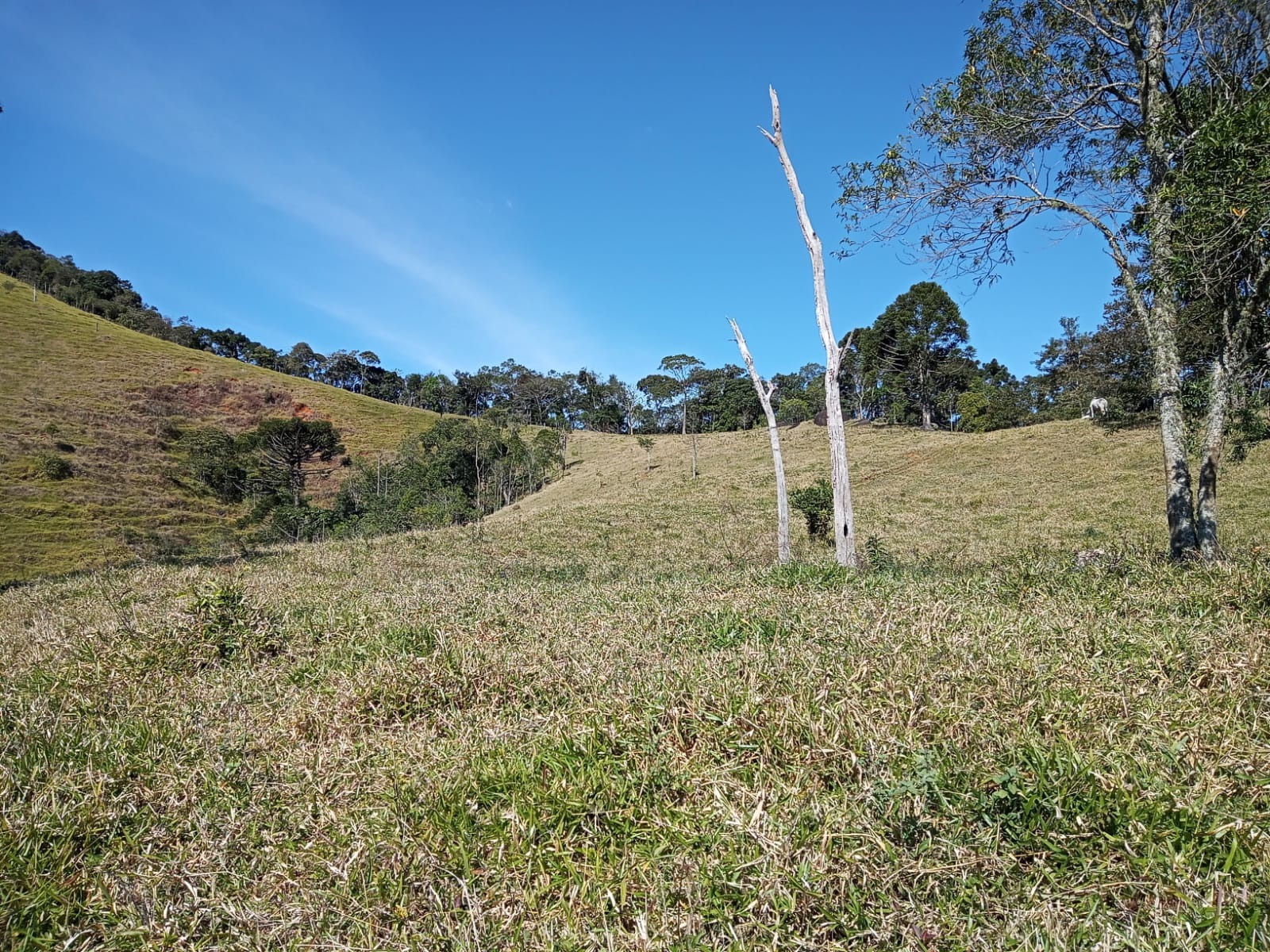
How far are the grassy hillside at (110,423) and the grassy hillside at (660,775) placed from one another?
112 ft

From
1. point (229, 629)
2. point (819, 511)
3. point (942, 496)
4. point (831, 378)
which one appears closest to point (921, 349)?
point (942, 496)

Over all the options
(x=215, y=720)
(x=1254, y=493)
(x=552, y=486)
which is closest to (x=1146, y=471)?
(x=1254, y=493)

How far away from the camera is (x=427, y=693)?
452 cm

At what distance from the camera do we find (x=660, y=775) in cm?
307

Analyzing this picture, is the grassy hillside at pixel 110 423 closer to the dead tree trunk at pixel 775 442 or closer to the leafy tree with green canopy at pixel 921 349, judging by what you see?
the dead tree trunk at pixel 775 442

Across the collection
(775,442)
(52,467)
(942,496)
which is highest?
(52,467)

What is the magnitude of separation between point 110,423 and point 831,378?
89825 millimetres

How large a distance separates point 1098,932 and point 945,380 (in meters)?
67.2

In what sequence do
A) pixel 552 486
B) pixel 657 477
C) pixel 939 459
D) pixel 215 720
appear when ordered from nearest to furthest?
pixel 215 720 → pixel 939 459 → pixel 657 477 → pixel 552 486

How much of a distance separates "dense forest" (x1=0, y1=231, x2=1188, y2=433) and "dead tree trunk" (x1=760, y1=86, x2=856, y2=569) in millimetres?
580

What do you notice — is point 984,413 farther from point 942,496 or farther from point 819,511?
point 819,511

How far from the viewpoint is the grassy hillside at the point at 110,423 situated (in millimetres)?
51062

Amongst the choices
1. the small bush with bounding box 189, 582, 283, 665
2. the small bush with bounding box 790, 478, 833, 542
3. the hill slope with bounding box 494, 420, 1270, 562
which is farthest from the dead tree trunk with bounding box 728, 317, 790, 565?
the small bush with bounding box 189, 582, 283, 665

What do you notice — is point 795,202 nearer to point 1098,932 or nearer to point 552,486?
point 1098,932
